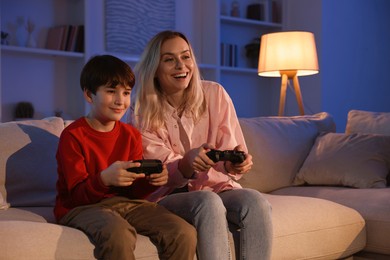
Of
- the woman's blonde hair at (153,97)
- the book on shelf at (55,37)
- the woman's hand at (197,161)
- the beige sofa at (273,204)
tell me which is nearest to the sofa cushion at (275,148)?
the beige sofa at (273,204)

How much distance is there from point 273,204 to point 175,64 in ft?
2.09

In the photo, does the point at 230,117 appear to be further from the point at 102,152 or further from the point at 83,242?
the point at 83,242

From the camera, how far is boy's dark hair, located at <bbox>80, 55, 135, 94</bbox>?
192cm

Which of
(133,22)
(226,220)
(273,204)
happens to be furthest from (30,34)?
(226,220)

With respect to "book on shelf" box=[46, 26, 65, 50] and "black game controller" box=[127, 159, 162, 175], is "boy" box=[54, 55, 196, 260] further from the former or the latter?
"book on shelf" box=[46, 26, 65, 50]

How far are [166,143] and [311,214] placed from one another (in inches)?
23.7

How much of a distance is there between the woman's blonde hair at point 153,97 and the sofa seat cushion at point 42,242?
0.61 meters

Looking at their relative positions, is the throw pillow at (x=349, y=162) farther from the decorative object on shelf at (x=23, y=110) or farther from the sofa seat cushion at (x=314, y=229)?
the decorative object on shelf at (x=23, y=110)

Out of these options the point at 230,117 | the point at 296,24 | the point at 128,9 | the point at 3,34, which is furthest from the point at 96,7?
the point at 230,117

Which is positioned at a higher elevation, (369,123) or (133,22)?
(133,22)

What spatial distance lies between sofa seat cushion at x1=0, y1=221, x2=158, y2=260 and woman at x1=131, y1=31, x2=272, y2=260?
38 cm

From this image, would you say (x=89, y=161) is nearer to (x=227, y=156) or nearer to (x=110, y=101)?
(x=110, y=101)

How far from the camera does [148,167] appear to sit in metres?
1.79

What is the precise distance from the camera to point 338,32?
19.5 feet
